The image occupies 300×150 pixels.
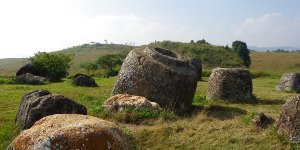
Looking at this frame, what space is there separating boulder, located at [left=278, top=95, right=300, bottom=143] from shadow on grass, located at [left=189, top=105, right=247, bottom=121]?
4623mm

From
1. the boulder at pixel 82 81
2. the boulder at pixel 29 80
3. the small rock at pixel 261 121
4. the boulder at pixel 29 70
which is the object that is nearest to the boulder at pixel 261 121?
the small rock at pixel 261 121

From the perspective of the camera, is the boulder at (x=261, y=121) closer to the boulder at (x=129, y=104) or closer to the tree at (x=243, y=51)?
the boulder at (x=129, y=104)

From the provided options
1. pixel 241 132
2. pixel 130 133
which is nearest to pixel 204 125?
pixel 241 132

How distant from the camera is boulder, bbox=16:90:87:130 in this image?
12180 mm

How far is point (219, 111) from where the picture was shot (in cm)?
1738

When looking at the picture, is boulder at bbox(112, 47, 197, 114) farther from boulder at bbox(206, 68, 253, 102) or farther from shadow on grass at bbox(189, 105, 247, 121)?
boulder at bbox(206, 68, 253, 102)

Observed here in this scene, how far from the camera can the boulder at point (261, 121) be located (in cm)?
1230

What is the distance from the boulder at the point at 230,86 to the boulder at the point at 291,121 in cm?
929

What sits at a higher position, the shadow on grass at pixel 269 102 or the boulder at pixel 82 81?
the boulder at pixel 82 81

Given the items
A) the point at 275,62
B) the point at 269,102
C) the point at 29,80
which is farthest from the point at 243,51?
the point at 269,102

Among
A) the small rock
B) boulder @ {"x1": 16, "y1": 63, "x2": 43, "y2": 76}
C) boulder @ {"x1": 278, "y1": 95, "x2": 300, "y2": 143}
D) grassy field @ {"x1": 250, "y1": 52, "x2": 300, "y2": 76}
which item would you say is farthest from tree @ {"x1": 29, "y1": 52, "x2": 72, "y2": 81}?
grassy field @ {"x1": 250, "y1": 52, "x2": 300, "y2": 76}

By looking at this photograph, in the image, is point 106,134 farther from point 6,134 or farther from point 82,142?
point 6,134

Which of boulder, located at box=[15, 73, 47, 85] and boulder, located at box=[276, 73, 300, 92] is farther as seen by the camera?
boulder, located at box=[15, 73, 47, 85]

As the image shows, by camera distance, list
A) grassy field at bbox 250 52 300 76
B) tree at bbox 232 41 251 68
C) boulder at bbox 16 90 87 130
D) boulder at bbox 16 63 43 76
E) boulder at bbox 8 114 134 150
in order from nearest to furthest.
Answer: boulder at bbox 8 114 134 150 < boulder at bbox 16 90 87 130 < boulder at bbox 16 63 43 76 < grassy field at bbox 250 52 300 76 < tree at bbox 232 41 251 68
